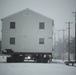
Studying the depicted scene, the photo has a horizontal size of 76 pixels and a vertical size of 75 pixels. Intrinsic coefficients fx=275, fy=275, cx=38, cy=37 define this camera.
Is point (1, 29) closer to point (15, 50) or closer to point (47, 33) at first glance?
point (15, 50)

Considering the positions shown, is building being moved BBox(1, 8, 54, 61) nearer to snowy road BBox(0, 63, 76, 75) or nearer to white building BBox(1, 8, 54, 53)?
white building BBox(1, 8, 54, 53)

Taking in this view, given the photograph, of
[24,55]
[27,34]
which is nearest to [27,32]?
[27,34]

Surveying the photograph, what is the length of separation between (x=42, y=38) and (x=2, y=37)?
17.9ft

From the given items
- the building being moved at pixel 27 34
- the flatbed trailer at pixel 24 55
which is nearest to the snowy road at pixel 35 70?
the flatbed trailer at pixel 24 55

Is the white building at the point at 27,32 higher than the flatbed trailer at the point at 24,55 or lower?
higher

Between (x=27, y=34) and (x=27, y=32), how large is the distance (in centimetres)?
32

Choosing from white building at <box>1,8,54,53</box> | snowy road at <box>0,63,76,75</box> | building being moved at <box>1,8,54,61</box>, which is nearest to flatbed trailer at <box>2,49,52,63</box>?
building being moved at <box>1,8,54,61</box>

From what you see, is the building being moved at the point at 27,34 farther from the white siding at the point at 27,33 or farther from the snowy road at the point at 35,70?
the snowy road at the point at 35,70

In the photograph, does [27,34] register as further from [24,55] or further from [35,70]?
[35,70]

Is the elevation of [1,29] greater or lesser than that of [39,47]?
greater

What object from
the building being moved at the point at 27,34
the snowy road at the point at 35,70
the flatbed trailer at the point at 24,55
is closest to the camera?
the snowy road at the point at 35,70

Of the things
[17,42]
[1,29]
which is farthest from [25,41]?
[1,29]

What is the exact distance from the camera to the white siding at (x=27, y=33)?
37344 millimetres

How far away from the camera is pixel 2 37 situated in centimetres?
3747
